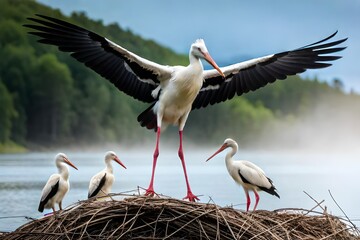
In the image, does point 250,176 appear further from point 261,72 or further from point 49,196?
point 49,196

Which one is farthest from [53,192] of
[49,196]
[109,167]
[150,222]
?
[150,222]

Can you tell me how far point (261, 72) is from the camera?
12266 mm

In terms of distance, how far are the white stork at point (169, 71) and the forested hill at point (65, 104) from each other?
50.2 m

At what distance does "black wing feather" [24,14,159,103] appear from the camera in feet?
36.3

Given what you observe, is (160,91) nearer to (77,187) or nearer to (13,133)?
(77,187)

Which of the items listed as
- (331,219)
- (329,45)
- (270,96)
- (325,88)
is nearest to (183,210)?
(331,219)

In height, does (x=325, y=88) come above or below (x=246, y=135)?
above

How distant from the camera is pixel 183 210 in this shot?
7.38 m

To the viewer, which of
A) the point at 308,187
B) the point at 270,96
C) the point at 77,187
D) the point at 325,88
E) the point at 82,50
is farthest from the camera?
the point at 325,88

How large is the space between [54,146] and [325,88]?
80.0 metres

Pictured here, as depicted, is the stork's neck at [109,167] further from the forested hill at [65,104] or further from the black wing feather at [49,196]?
the forested hill at [65,104]

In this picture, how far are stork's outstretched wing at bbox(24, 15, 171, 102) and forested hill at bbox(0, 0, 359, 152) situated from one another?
5041 cm

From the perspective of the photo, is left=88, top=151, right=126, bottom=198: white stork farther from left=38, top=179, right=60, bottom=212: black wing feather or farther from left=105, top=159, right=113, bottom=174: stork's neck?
left=38, top=179, right=60, bottom=212: black wing feather

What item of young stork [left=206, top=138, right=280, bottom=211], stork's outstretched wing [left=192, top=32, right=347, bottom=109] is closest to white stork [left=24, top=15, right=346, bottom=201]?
stork's outstretched wing [left=192, top=32, right=347, bottom=109]
